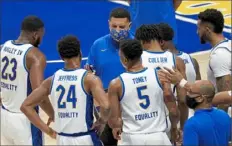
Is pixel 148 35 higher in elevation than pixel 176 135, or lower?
higher

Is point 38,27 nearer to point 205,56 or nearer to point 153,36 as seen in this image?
point 153,36

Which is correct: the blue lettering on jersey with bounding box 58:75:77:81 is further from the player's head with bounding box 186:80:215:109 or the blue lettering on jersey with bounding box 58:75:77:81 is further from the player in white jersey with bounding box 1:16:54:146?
the player's head with bounding box 186:80:215:109

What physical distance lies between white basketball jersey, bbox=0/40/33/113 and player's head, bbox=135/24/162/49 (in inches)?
50.5

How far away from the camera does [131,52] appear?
18.9 ft

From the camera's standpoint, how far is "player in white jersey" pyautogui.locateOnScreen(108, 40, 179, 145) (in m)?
5.70

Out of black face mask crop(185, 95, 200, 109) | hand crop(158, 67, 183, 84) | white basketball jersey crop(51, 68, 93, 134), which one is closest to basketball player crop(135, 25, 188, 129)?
hand crop(158, 67, 183, 84)

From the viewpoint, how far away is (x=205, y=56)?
41.5 feet

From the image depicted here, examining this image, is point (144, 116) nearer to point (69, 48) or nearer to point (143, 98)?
point (143, 98)

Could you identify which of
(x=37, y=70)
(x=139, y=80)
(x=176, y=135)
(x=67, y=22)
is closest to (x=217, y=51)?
(x=176, y=135)

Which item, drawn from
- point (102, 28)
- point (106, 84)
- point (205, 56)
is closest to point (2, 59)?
point (106, 84)

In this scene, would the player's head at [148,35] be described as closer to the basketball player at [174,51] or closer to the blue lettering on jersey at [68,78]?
the basketball player at [174,51]

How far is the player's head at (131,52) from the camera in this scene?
5.76 m

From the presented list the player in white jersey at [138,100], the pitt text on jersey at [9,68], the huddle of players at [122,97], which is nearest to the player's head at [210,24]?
the huddle of players at [122,97]

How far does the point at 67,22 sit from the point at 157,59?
6.39 m
